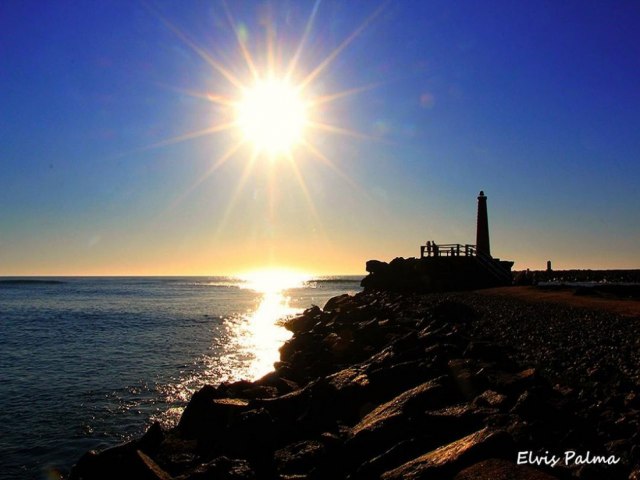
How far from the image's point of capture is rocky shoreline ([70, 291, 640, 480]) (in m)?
5.05

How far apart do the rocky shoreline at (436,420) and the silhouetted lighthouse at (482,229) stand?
29.3 meters

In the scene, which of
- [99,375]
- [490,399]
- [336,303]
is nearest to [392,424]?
[490,399]

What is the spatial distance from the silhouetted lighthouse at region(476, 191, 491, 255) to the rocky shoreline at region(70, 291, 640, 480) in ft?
96.1

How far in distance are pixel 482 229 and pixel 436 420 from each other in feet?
125

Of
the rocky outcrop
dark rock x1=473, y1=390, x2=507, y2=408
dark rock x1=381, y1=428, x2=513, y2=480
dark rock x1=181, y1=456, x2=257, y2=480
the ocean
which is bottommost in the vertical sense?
the ocean

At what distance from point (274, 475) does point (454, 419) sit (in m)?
2.94

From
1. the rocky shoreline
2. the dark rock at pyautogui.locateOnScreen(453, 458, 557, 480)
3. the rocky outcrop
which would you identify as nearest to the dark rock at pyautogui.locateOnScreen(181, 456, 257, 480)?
the rocky shoreline

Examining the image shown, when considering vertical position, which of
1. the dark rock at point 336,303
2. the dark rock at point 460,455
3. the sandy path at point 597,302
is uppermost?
the sandy path at point 597,302

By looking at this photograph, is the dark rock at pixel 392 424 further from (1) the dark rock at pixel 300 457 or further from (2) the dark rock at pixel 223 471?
(2) the dark rock at pixel 223 471

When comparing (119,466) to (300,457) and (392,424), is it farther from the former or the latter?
(392,424)

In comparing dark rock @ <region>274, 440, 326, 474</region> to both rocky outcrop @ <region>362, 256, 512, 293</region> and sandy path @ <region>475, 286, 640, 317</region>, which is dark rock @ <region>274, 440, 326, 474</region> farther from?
rocky outcrop @ <region>362, 256, 512, 293</region>

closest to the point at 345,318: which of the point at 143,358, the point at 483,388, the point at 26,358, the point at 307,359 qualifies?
the point at 307,359

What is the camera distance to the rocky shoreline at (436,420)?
5.05 metres

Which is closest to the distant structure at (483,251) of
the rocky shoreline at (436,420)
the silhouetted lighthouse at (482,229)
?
the silhouetted lighthouse at (482,229)
